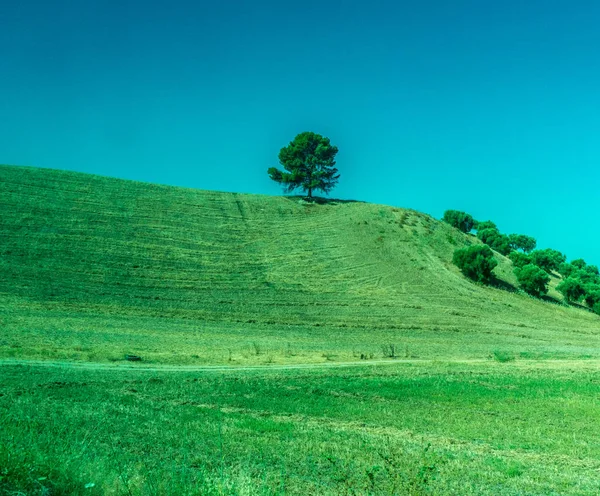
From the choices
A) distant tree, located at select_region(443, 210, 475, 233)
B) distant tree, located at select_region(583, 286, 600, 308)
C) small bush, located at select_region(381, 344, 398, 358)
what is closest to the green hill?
small bush, located at select_region(381, 344, 398, 358)

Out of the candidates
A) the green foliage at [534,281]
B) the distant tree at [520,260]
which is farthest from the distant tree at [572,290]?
the distant tree at [520,260]

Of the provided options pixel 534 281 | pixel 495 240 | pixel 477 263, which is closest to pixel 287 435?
pixel 477 263

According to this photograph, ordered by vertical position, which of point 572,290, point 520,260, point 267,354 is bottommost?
point 267,354

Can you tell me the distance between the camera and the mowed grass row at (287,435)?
8680mm

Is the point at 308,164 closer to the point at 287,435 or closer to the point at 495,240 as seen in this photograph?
the point at 495,240

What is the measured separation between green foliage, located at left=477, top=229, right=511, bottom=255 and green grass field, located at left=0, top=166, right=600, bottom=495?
1680cm

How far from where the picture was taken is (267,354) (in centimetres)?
3547

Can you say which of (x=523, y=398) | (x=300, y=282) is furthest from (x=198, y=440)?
(x=300, y=282)

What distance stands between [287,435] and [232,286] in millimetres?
43542

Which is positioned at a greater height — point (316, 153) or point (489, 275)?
point (316, 153)

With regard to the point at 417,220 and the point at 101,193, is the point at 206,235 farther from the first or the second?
the point at 417,220

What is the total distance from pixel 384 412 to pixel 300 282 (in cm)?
4236

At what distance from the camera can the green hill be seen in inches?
1527

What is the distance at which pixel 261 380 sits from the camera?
22922 mm
